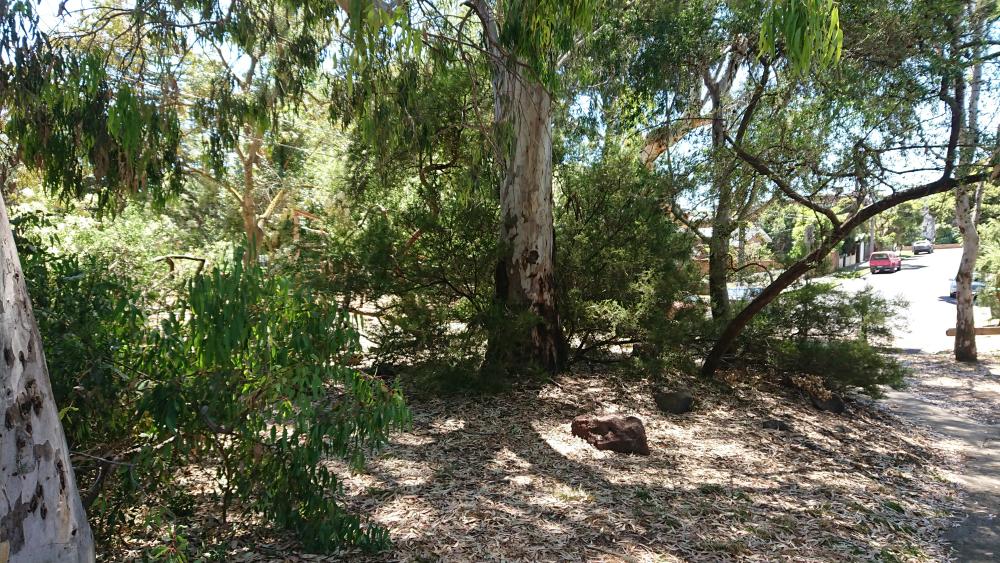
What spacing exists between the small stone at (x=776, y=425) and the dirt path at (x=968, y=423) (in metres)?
1.63

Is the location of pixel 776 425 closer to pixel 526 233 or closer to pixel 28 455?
pixel 526 233

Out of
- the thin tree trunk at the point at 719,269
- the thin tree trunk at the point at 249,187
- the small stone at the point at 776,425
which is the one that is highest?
the thin tree trunk at the point at 249,187

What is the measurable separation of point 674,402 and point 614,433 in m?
1.80

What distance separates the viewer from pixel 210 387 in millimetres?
3188

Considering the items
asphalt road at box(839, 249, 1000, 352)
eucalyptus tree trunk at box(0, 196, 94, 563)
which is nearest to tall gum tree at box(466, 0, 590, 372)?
asphalt road at box(839, 249, 1000, 352)

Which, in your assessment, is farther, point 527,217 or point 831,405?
point 831,405

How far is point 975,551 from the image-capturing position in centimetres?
511

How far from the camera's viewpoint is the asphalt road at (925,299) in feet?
54.9

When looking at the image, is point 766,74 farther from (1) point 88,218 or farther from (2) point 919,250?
(2) point 919,250

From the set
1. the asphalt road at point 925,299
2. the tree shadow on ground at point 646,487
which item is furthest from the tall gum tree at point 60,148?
the asphalt road at point 925,299

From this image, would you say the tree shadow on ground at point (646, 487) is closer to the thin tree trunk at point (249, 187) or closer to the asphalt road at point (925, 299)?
the asphalt road at point (925, 299)

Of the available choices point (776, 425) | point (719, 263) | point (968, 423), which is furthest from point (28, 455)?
point (968, 423)

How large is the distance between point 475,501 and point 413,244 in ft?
12.5

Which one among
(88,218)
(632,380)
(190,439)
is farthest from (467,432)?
(88,218)
